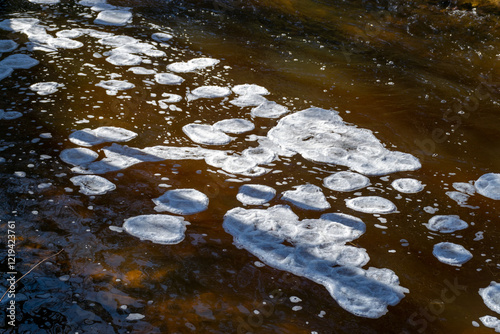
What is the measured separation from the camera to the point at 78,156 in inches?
105

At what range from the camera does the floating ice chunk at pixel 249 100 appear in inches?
137

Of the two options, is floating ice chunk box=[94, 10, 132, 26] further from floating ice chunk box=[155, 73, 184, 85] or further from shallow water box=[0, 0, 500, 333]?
floating ice chunk box=[155, 73, 184, 85]

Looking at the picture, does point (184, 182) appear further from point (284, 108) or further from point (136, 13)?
point (136, 13)

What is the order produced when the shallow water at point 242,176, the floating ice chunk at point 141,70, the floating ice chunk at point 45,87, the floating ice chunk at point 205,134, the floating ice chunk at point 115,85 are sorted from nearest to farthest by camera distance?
the shallow water at point 242,176 → the floating ice chunk at point 205,134 → the floating ice chunk at point 45,87 → the floating ice chunk at point 115,85 → the floating ice chunk at point 141,70

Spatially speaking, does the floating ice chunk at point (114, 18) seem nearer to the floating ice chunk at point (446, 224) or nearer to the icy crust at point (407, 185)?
the icy crust at point (407, 185)

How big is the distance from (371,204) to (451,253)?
482 millimetres

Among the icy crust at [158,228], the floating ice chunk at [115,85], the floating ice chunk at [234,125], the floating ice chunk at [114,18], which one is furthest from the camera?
the floating ice chunk at [114,18]

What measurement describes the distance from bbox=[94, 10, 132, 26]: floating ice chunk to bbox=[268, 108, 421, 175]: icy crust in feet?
7.94

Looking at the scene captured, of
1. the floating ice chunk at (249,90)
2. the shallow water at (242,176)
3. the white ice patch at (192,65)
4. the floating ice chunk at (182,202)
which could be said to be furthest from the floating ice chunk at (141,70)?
the floating ice chunk at (182,202)

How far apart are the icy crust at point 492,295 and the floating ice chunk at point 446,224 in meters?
0.38

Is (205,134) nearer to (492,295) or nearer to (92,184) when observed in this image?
(92,184)

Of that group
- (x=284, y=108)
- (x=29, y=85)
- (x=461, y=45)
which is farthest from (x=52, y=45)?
(x=461, y=45)

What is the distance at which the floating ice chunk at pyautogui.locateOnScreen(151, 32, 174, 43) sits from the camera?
14.6 ft

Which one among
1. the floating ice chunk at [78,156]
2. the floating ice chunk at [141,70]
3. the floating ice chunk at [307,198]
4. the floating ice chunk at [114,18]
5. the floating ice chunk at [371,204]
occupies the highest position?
the floating ice chunk at [114,18]
